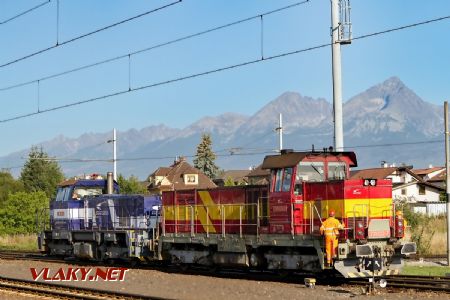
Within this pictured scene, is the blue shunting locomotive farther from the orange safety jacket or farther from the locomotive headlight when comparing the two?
the locomotive headlight

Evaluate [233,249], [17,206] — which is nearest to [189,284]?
[233,249]

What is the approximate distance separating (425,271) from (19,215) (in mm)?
38863

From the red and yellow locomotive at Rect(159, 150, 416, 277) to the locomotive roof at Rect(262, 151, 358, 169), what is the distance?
1.1 inches

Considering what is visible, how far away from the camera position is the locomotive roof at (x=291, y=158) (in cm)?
1898

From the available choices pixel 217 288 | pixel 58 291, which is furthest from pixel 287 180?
pixel 58 291

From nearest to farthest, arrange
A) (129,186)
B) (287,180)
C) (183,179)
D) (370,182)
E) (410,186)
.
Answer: (370,182) < (287,180) < (129,186) < (410,186) < (183,179)

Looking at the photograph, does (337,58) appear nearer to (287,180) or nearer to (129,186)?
(287,180)

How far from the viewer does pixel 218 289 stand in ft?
58.3

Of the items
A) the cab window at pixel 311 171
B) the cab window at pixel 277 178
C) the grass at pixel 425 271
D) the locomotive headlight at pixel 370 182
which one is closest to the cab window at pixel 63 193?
the cab window at pixel 277 178

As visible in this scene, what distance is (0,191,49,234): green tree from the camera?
177 feet

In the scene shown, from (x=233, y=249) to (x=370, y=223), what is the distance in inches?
181

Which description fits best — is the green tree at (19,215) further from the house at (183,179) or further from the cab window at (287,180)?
the house at (183,179)

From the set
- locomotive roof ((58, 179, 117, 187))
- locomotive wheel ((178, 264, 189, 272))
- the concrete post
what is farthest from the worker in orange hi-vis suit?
locomotive roof ((58, 179, 117, 187))

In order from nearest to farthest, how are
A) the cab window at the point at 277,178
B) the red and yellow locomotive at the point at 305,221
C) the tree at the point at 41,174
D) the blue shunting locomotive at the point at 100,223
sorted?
the red and yellow locomotive at the point at 305,221 < the cab window at the point at 277,178 < the blue shunting locomotive at the point at 100,223 < the tree at the point at 41,174
